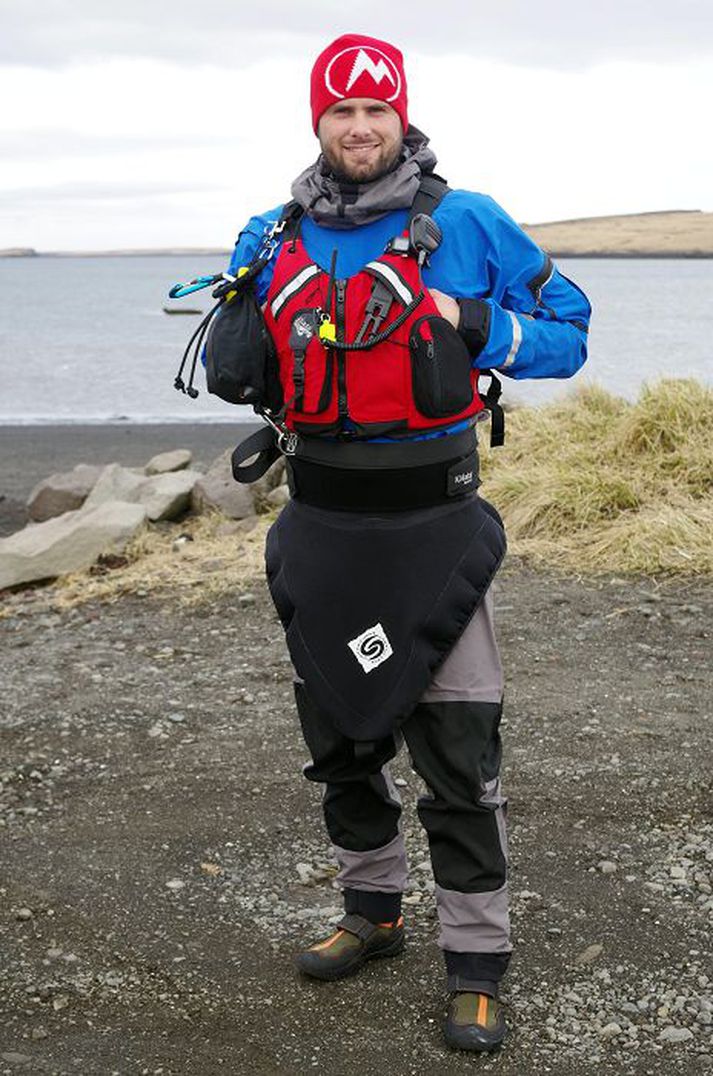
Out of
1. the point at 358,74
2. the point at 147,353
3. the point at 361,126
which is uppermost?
the point at 358,74

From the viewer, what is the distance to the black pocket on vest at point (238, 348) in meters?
3.63

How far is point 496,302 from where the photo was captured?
11.8 feet

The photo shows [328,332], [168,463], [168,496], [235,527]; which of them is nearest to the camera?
[328,332]

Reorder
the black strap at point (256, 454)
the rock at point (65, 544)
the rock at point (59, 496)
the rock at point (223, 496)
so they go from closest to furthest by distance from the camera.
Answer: the black strap at point (256, 454) → the rock at point (65, 544) → the rock at point (223, 496) → the rock at point (59, 496)

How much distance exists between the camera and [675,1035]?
12.3ft

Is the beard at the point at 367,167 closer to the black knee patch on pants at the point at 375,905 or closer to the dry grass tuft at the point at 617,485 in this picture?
the black knee patch on pants at the point at 375,905

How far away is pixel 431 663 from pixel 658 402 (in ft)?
21.8

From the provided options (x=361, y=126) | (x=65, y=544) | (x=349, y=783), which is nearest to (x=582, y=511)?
(x=65, y=544)

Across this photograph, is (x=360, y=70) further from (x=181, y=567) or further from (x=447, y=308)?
(x=181, y=567)

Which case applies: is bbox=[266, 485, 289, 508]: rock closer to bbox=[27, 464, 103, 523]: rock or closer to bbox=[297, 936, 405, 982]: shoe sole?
bbox=[27, 464, 103, 523]: rock

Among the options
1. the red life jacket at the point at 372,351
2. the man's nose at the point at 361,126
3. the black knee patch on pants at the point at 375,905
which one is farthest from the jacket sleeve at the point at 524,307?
the black knee patch on pants at the point at 375,905

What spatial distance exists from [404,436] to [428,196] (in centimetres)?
58

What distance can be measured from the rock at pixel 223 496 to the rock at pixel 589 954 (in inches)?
240

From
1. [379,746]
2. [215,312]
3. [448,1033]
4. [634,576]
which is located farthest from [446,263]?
[634,576]
